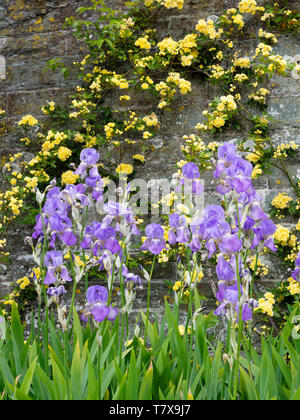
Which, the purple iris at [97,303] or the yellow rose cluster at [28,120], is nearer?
the purple iris at [97,303]

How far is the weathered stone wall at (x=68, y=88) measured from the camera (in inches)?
130

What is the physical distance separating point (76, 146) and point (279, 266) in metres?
1.80

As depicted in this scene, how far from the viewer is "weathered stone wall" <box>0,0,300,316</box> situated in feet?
10.9

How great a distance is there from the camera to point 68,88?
3783 millimetres

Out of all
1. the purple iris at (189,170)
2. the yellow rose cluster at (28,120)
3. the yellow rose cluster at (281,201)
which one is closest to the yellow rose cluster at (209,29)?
the yellow rose cluster at (281,201)

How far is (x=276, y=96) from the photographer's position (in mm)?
3348

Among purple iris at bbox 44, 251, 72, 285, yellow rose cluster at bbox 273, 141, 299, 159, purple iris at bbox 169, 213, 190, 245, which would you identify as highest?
purple iris at bbox 169, 213, 190, 245

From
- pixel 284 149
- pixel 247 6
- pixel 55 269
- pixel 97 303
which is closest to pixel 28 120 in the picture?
pixel 247 6

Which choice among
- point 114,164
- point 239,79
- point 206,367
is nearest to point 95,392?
point 206,367

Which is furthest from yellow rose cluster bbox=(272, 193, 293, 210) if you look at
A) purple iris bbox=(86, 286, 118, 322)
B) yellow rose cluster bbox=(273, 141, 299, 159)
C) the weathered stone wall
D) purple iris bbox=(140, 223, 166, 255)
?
purple iris bbox=(86, 286, 118, 322)

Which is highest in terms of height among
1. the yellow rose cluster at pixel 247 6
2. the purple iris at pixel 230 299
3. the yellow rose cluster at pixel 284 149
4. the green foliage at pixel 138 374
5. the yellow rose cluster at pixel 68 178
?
the yellow rose cluster at pixel 247 6

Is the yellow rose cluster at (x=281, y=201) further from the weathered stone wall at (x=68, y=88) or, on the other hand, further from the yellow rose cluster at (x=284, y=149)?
the yellow rose cluster at (x=284, y=149)

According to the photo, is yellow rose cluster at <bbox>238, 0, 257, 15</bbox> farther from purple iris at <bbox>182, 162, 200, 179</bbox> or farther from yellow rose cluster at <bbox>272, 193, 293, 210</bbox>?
purple iris at <bbox>182, 162, 200, 179</bbox>
